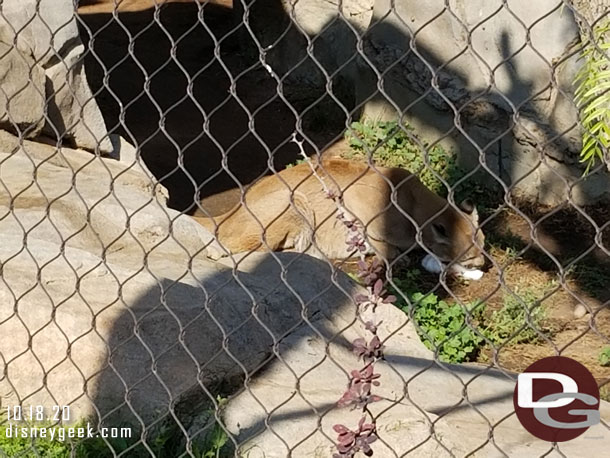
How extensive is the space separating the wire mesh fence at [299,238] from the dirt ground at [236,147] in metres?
0.03

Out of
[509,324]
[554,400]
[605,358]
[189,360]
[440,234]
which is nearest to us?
[554,400]

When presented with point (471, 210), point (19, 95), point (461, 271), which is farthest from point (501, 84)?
point (19, 95)

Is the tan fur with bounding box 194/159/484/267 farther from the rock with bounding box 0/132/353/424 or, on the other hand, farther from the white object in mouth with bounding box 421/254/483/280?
the rock with bounding box 0/132/353/424

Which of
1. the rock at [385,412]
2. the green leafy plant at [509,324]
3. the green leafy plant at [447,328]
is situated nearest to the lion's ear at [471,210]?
the green leafy plant at [509,324]

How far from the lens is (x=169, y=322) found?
395 centimetres

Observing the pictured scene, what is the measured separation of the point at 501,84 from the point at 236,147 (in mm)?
2970

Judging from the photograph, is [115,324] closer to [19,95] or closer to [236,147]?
[19,95]

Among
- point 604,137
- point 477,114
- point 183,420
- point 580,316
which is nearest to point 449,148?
point 477,114

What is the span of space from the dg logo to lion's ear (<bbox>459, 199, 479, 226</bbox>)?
4.95 m

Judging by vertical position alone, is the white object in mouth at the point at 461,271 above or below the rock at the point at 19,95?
below

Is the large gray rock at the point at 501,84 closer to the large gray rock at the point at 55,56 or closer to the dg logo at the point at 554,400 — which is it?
the large gray rock at the point at 55,56

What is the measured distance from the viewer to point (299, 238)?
8.44 metres

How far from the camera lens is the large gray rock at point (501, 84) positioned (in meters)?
8.24

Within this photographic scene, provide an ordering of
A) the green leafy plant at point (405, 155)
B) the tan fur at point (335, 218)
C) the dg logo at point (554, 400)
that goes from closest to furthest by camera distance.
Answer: the dg logo at point (554, 400), the tan fur at point (335, 218), the green leafy plant at point (405, 155)
